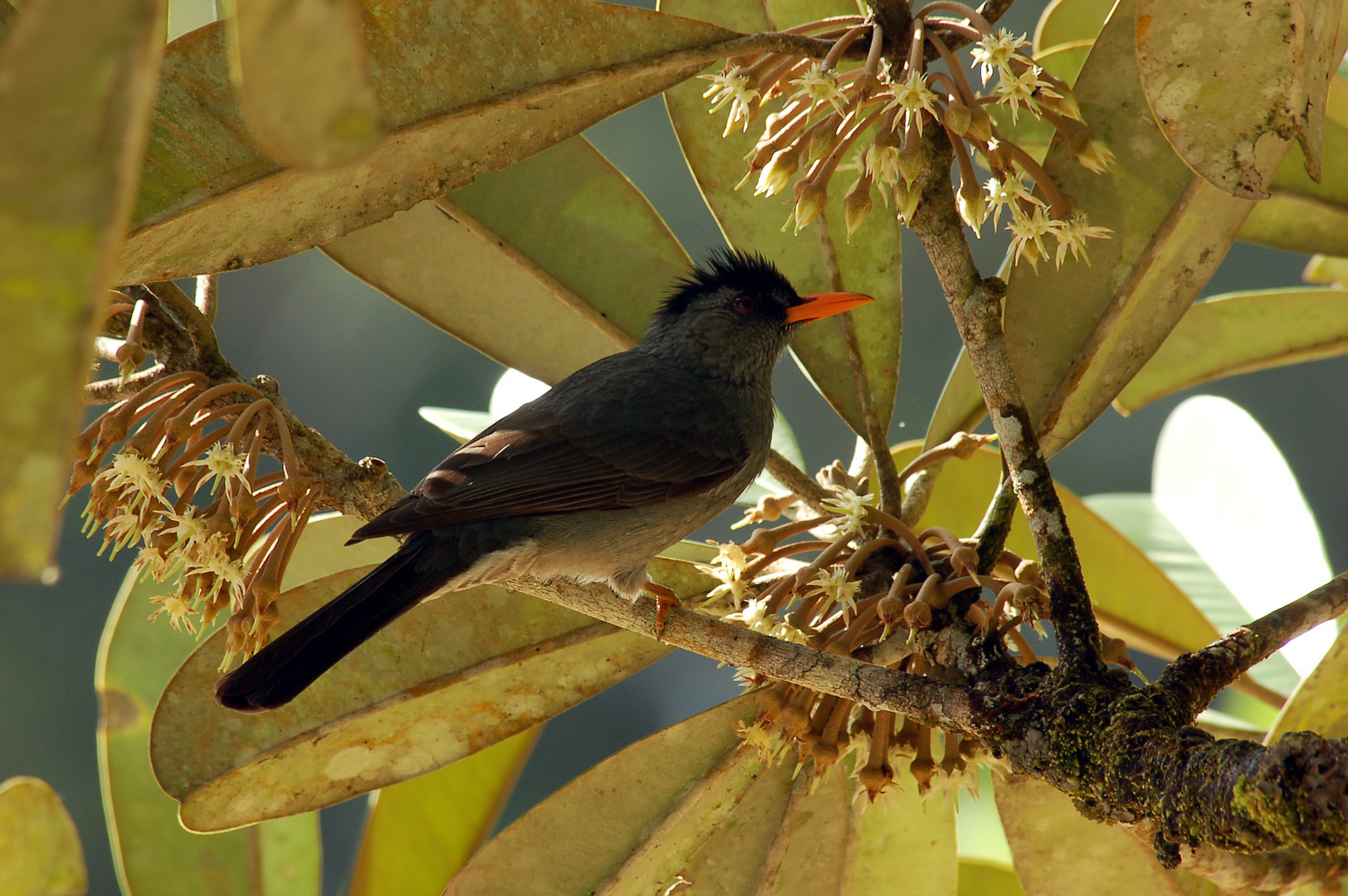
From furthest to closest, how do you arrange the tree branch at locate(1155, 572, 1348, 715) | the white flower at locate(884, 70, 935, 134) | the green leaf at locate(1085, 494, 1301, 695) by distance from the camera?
the green leaf at locate(1085, 494, 1301, 695) → the white flower at locate(884, 70, 935, 134) → the tree branch at locate(1155, 572, 1348, 715)

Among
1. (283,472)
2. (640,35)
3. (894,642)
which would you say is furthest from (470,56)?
(894,642)

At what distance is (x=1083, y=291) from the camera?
2.07 metres

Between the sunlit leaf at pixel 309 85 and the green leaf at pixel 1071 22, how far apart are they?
8.48 feet

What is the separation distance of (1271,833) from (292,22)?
3.85 feet

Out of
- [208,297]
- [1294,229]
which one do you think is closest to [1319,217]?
[1294,229]

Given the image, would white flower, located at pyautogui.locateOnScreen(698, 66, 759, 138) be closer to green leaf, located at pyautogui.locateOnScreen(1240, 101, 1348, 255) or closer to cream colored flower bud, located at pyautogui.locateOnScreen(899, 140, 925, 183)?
cream colored flower bud, located at pyautogui.locateOnScreen(899, 140, 925, 183)

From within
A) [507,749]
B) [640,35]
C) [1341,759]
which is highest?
[640,35]

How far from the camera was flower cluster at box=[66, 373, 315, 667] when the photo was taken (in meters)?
1.84

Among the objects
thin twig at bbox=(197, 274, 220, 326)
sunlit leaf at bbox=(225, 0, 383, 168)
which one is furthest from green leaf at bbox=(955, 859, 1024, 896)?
sunlit leaf at bbox=(225, 0, 383, 168)

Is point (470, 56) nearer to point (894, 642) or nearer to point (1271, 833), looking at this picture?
point (894, 642)

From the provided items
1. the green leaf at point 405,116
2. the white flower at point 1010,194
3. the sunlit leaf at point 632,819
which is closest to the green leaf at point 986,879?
the sunlit leaf at point 632,819

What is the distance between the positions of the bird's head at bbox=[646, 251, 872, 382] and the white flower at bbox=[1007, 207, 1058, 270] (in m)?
1.39

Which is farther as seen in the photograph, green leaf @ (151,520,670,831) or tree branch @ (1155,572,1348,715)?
green leaf @ (151,520,670,831)

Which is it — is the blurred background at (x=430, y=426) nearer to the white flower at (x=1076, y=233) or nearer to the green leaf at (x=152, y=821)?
the green leaf at (x=152, y=821)
